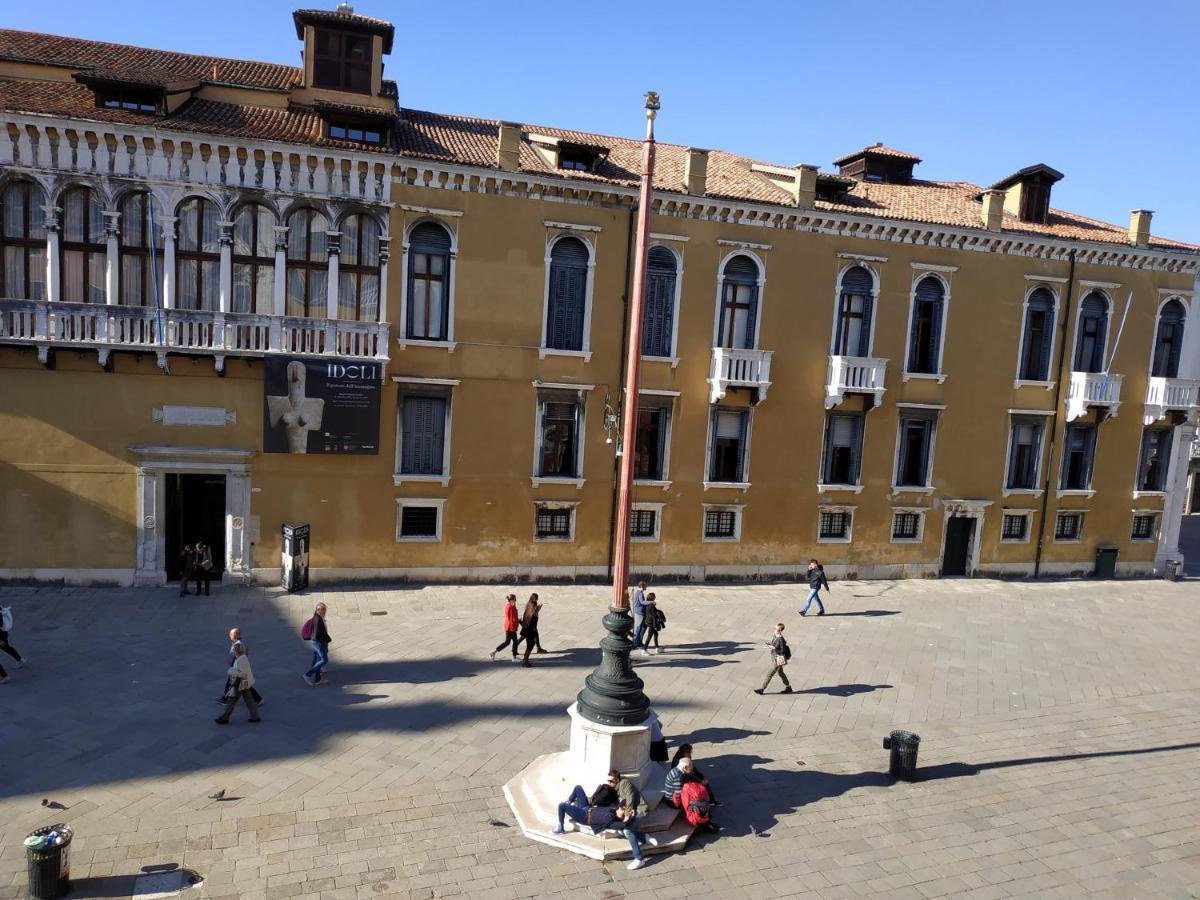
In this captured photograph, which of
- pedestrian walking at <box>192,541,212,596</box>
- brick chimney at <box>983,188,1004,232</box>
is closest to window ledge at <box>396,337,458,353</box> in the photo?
pedestrian walking at <box>192,541,212,596</box>

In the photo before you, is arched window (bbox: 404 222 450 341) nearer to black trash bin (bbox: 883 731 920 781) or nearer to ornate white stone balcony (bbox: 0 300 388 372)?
ornate white stone balcony (bbox: 0 300 388 372)

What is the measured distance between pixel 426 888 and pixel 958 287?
22738mm

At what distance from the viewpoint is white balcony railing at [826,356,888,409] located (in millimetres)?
23359

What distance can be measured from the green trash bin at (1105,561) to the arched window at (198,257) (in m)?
28.5

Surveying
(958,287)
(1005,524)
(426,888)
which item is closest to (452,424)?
(426,888)

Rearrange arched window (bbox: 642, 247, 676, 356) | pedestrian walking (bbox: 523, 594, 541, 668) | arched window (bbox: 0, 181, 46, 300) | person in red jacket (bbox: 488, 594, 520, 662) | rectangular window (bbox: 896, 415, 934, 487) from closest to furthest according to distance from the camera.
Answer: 1. pedestrian walking (bbox: 523, 594, 541, 668)
2. person in red jacket (bbox: 488, 594, 520, 662)
3. arched window (bbox: 0, 181, 46, 300)
4. arched window (bbox: 642, 247, 676, 356)
5. rectangular window (bbox: 896, 415, 934, 487)

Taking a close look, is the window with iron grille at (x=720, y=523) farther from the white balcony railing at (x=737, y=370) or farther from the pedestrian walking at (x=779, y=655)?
the pedestrian walking at (x=779, y=655)

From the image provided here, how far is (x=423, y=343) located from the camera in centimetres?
2075

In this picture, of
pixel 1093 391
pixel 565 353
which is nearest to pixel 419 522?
pixel 565 353

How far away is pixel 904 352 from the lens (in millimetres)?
24422

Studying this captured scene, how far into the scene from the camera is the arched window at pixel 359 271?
20.3 m

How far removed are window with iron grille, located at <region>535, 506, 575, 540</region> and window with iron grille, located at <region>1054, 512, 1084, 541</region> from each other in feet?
55.1

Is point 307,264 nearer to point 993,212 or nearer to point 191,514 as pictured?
point 191,514

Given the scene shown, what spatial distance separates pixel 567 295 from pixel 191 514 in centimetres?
1131
